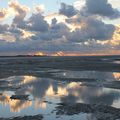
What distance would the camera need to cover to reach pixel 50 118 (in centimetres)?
2298

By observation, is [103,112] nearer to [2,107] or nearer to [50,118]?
[50,118]

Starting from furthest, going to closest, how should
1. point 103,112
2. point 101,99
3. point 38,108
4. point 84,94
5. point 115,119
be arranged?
point 84,94 → point 101,99 → point 38,108 → point 103,112 → point 115,119

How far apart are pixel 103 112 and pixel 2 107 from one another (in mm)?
9198

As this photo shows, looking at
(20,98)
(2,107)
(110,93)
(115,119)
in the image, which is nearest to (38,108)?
(2,107)

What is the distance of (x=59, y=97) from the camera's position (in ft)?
108

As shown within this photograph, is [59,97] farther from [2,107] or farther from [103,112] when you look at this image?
[103,112]

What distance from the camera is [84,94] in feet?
114

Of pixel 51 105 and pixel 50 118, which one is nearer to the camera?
pixel 50 118

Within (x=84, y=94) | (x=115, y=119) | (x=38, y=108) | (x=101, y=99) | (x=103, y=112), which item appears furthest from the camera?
(x=84, y=94)

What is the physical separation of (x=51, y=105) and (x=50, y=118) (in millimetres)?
5099

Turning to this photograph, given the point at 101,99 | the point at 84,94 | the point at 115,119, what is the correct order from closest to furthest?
the point at 115,119 < the point at 101,99 < the point at 84,94

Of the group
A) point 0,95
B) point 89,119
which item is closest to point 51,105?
point 89,119

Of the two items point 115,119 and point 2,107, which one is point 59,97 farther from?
point 115,119

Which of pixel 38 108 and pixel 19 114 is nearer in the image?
pixel 19 114
